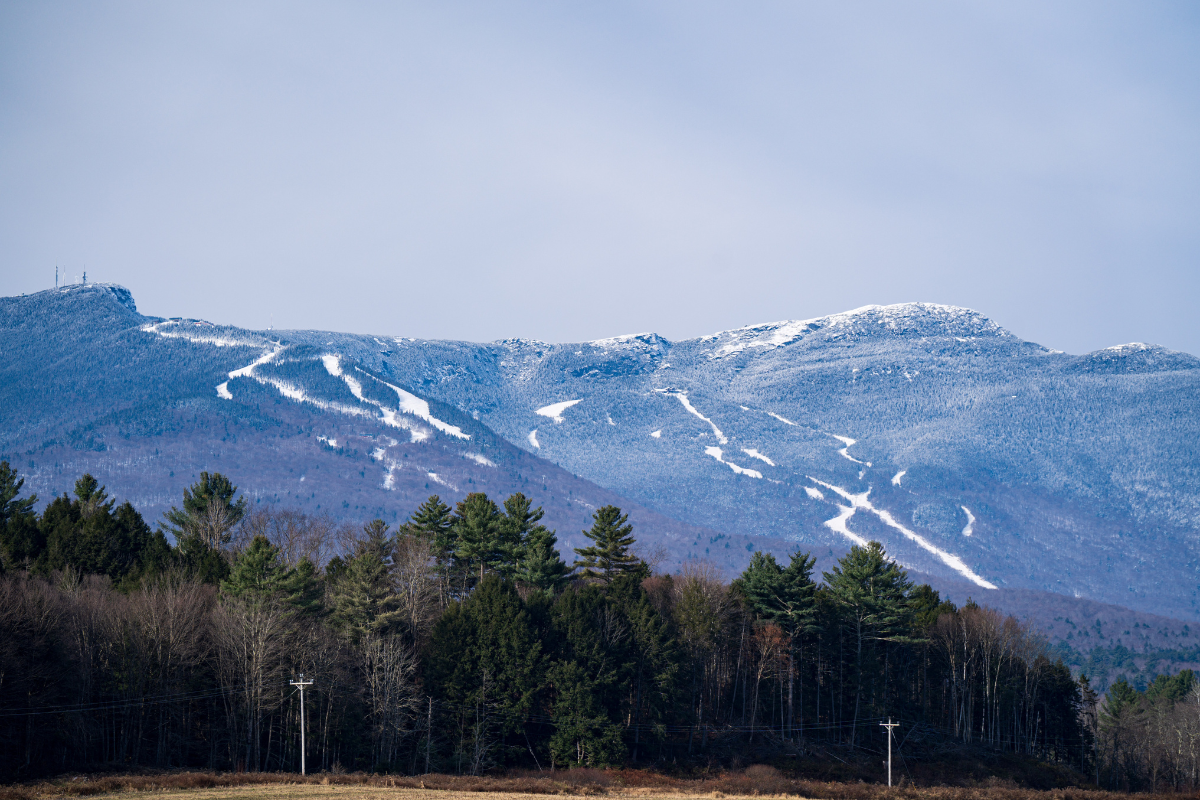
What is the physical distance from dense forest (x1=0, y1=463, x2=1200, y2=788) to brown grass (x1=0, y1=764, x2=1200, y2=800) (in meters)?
4.53

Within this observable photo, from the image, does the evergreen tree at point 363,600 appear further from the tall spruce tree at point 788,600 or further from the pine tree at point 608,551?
the tall spruce tree at point 788,600

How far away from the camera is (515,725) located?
84.7 metres

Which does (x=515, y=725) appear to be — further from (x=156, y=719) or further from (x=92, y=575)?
(x=92, y=575)

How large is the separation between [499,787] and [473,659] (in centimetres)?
1604

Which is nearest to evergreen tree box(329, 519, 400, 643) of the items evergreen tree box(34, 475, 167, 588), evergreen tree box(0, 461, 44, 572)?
evergreen tree box(34, 475, 167, 588)

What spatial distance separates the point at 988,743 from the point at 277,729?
66633 millimetres

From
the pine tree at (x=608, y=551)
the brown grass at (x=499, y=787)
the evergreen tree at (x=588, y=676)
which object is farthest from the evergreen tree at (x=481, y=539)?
the brown grass at (x=499, y=787)

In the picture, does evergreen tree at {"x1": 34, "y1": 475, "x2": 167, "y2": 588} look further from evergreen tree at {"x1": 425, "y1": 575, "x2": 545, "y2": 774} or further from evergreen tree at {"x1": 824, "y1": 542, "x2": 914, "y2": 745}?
evergreen tree at {"x1": 824, "y1": 542, "x2": 914, "y2": 745}

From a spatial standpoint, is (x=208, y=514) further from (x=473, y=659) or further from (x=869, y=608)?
(x=869, y=608)

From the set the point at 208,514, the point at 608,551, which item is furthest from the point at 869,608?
the point at 208,514

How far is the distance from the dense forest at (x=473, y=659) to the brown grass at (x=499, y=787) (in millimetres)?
4534

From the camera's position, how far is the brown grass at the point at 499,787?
58750 mm

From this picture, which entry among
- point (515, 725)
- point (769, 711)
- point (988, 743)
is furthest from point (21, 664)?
point (988, 743)

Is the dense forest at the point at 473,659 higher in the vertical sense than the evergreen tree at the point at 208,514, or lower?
lower
